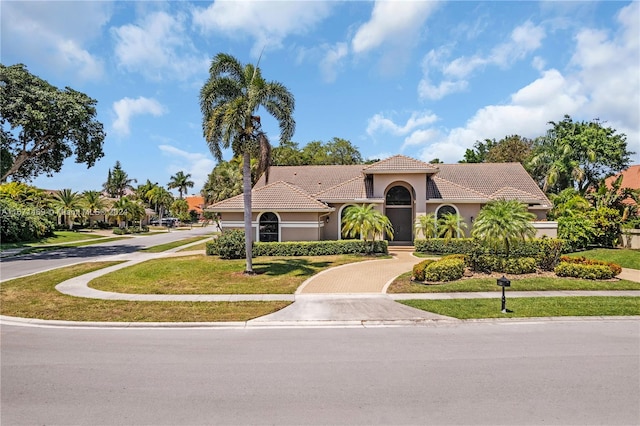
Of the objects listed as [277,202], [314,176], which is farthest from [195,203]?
[277,202]

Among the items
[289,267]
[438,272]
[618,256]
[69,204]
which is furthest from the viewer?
[69,204]

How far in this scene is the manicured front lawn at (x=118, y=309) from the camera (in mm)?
11016

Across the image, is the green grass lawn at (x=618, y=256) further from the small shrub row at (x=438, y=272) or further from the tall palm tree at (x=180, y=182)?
the tall palm tree at (x=180, y=182)

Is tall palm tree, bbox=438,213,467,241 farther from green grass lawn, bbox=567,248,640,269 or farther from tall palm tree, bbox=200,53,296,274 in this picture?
tall palm tree, bbox=200,53,296,274

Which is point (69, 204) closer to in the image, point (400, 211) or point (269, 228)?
point (269, 228)

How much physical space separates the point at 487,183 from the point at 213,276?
2600 centimetres

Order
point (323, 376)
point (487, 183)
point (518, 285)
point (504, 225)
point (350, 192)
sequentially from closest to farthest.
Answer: point (323, 376) → point (518, 285) → point (504, 225) → point (350, 192) → point (487, 183)

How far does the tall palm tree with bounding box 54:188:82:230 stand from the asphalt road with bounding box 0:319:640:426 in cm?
5271

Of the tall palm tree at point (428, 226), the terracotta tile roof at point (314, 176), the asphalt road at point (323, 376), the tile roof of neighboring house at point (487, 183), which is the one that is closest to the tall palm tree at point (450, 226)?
the tall palm tree at point (428, 226)

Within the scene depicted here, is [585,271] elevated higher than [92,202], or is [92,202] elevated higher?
[92,202]

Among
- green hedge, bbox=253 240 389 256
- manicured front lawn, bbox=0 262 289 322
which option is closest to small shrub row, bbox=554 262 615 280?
green hedge, bbox=253 240 389 256

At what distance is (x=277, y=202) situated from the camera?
25.9m

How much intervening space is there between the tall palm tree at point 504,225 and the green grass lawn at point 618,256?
8.49 meters

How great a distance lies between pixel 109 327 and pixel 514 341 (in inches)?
419
